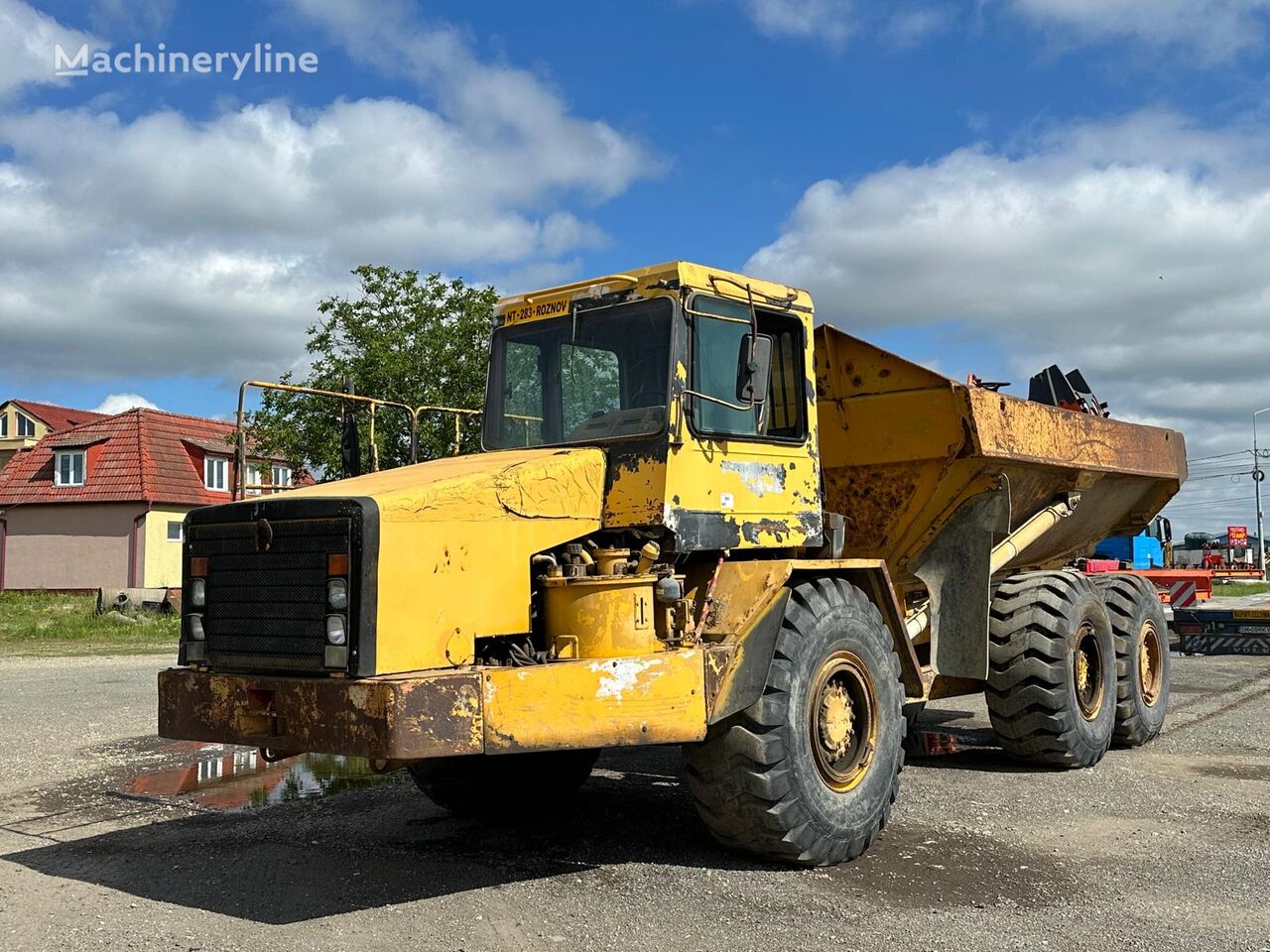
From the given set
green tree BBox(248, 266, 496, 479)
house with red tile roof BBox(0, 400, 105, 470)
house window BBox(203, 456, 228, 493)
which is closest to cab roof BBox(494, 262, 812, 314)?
green tree BBox(248, 266, 496, 479)

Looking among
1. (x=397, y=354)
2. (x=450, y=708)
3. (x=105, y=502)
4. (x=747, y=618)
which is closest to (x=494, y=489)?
(x=450, y=708)

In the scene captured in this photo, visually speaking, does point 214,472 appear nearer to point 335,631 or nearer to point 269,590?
point 269,590

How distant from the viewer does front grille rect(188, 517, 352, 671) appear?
5.44 meters

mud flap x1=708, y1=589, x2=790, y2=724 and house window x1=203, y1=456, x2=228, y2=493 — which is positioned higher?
house window x1=203, y1=456, x2=228, y2=493

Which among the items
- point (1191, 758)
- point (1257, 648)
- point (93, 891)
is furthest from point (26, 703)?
point (1257, 648)

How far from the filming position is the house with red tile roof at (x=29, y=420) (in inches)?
2064

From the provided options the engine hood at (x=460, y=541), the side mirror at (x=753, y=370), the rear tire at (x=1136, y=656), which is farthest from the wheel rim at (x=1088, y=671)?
the engine hood at (x=460, y=541)

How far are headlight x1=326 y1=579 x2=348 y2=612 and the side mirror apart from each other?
238 cm

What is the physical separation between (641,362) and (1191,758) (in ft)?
→ 19.5

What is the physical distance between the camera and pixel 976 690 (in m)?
9.09

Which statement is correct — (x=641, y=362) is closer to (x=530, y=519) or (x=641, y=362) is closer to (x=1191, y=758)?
(x=530, y=519)

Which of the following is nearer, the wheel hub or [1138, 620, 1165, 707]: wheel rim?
the wheel hub

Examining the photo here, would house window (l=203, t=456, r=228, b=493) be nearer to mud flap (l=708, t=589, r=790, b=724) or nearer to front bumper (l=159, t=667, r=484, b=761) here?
front bumper (l=159, t=667, r=484, b=761)

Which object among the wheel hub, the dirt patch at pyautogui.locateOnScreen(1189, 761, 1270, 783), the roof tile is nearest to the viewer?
the wheel hub
